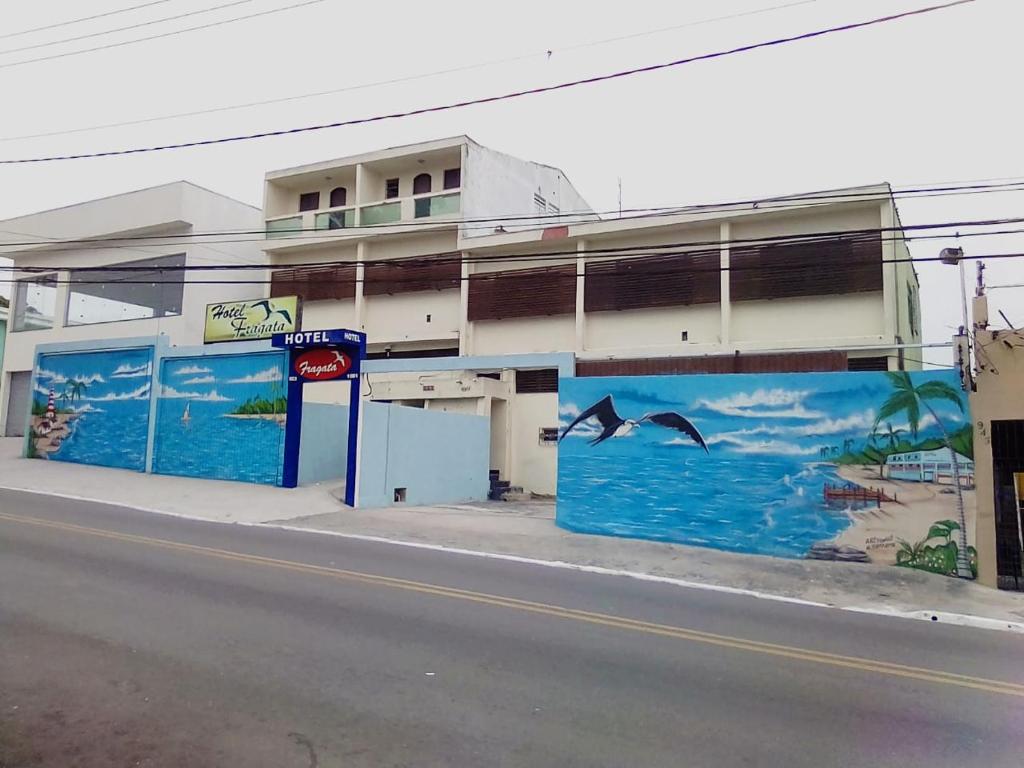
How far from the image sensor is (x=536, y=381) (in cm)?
2270

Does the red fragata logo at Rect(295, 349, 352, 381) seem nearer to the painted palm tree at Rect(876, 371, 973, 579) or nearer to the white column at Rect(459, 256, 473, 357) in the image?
the white column at Rect(459, 256, 473, 357)

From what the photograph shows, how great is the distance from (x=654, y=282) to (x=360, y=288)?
1024cm

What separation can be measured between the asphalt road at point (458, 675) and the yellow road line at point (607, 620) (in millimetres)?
39

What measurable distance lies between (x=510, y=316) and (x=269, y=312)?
7674 mm

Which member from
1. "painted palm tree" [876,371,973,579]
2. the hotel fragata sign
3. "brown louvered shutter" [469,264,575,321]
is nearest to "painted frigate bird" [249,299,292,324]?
the hotel fragata sign

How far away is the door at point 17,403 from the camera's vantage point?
3106 cm

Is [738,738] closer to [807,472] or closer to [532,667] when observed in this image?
[532,667]

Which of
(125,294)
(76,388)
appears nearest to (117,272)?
(125,294)

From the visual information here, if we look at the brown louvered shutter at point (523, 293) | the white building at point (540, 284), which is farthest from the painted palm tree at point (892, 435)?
the brown louvered shutter at point (523, 293)

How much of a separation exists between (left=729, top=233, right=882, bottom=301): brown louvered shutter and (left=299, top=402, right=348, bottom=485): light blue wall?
1145 centimetres

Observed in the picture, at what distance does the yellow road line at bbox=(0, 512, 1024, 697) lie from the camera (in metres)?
5.98

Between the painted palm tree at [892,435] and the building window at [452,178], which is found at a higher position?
the building window at [452,178]

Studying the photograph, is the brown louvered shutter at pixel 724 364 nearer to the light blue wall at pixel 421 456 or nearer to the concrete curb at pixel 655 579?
the light blue wall at pixel 421 456

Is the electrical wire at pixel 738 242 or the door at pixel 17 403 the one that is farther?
the door at pixel 17 403
